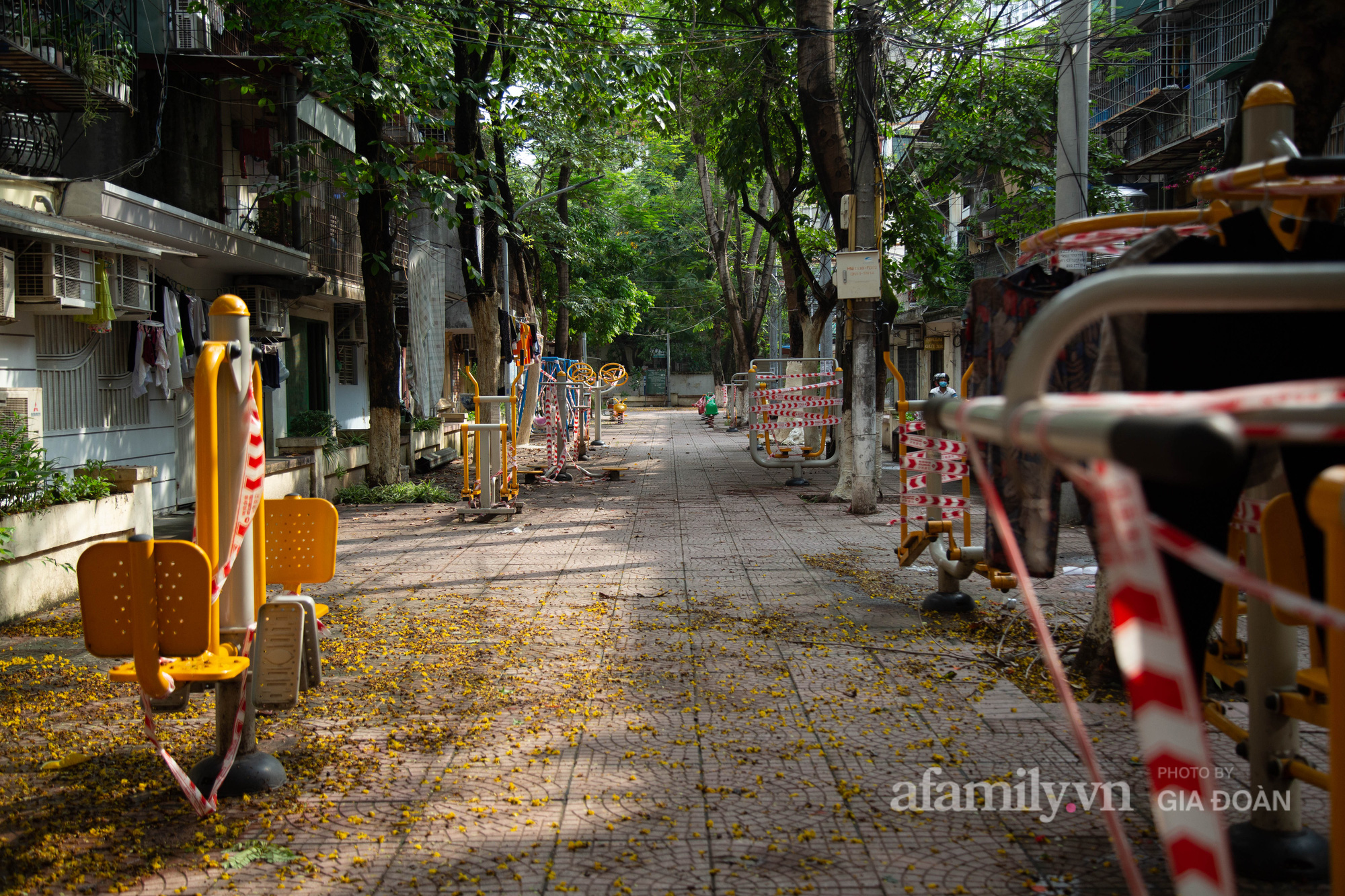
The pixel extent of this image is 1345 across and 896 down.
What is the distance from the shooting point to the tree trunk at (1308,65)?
15.6ft

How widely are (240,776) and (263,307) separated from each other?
36.2 ft

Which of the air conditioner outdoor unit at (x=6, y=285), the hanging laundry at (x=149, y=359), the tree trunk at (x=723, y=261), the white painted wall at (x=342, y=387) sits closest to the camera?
the air conditioner outdoor unit at (x=6, y=285)

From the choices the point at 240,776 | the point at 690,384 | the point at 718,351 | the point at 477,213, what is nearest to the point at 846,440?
the point at 477,213

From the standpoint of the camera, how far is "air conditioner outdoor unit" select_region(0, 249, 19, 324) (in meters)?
7.82

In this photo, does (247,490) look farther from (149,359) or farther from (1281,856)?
(149,359)

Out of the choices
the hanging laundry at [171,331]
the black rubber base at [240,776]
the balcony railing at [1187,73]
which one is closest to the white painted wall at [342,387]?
the hanging laundry at [171,331]

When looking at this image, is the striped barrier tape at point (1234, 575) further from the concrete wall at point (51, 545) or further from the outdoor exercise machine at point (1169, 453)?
the concrete wall at point (51, 545)

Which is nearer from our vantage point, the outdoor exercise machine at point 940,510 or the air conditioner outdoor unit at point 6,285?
the outdoor exercise machine at point 940,510

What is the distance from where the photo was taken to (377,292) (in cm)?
1305

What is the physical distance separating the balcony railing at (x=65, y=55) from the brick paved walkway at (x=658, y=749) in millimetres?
6217

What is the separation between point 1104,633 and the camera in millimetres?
4555

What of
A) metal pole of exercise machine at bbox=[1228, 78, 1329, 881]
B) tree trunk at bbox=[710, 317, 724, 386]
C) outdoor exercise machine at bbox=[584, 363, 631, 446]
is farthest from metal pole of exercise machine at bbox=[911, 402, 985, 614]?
tree trunk at bbox=[710, 317, 724, 386]

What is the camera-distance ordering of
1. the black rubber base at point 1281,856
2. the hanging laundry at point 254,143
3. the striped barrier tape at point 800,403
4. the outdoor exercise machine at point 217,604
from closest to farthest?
the black rubber base at point 1281,856
the outdoor exercise machine at point 217,604
the striped barrier tape at point 800,403
the hanging laundry at point 254,143

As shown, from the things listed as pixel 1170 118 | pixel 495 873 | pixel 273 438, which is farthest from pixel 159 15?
pixel 1170 118
